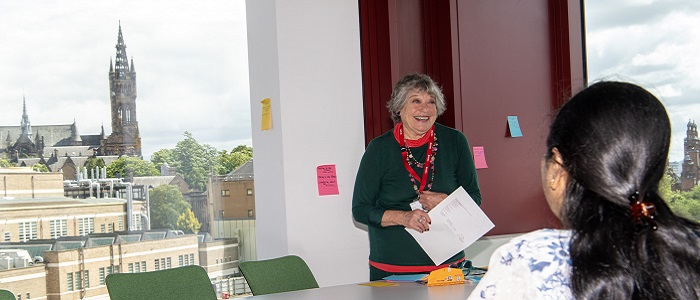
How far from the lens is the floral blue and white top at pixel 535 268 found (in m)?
1.32

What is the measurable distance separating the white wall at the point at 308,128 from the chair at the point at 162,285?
1236mm

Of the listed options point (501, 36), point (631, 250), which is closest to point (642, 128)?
point (631, 250)

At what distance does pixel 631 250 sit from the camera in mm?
1215

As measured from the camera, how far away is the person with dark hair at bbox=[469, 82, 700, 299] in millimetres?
1218

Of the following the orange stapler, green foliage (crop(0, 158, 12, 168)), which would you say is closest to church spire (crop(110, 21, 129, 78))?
green foliage (crop(0, 158, 12, 168))

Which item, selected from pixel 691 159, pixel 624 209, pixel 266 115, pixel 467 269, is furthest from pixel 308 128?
pixel 624 209

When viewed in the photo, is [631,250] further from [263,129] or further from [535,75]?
[535,75]

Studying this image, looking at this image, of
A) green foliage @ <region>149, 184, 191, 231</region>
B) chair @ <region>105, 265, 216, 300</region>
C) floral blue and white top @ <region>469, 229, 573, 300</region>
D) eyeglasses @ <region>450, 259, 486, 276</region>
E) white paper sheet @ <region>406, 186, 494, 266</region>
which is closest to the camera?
floral blue and white top @ <region>469, 229, 573, 300</region>

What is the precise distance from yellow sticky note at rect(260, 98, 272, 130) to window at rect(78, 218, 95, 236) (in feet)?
3.60

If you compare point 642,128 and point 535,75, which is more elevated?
point 535,75

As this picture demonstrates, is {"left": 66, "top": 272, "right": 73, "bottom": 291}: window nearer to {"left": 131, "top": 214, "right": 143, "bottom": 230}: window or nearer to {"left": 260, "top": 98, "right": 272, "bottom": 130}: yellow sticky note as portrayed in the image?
{"left": 131, "top": 214, "right": 143, "bottom": 230}: window

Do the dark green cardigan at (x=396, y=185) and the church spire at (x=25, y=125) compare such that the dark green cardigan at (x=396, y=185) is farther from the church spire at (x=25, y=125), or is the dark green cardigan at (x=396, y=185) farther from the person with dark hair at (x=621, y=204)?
the person with dark hair at (x=621, y=204)

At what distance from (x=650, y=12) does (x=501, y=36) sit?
91 cm

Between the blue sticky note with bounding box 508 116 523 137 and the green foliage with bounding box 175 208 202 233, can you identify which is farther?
the blue sticky note with bounding box 508 116 523 137
